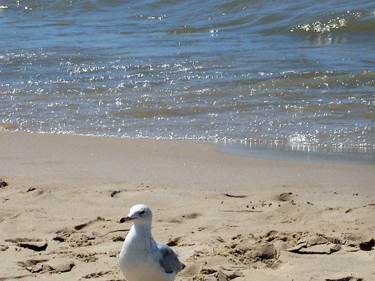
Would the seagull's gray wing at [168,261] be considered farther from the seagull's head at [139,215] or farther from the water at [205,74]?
the water at [205,74]

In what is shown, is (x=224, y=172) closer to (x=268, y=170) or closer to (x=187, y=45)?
(x=268, y=170)

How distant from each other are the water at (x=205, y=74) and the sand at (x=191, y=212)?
1198 millimetres

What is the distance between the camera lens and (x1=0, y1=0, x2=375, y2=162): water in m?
6.70

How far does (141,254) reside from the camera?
8.14ft

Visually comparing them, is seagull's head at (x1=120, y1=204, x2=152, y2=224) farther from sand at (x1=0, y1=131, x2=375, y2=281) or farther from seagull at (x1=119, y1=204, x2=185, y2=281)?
sand at (x1=0, y1=131, x2=375, y2=281)

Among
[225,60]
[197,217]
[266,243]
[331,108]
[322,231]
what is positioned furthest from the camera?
[225,60]

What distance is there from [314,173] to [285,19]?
11.5 metres

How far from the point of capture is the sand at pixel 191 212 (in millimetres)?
2926

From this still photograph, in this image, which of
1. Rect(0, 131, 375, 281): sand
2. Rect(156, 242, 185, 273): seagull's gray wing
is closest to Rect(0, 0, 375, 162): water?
Rect(0, 131, 375, 281): sand

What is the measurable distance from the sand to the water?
3.93 feet

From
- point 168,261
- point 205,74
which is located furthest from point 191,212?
point 205,74

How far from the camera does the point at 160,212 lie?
3.74m

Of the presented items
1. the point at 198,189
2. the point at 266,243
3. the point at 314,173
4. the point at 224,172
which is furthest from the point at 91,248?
the point at 314,173

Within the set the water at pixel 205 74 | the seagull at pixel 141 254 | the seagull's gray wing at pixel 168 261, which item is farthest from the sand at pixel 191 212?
the water at pixel 205 74
